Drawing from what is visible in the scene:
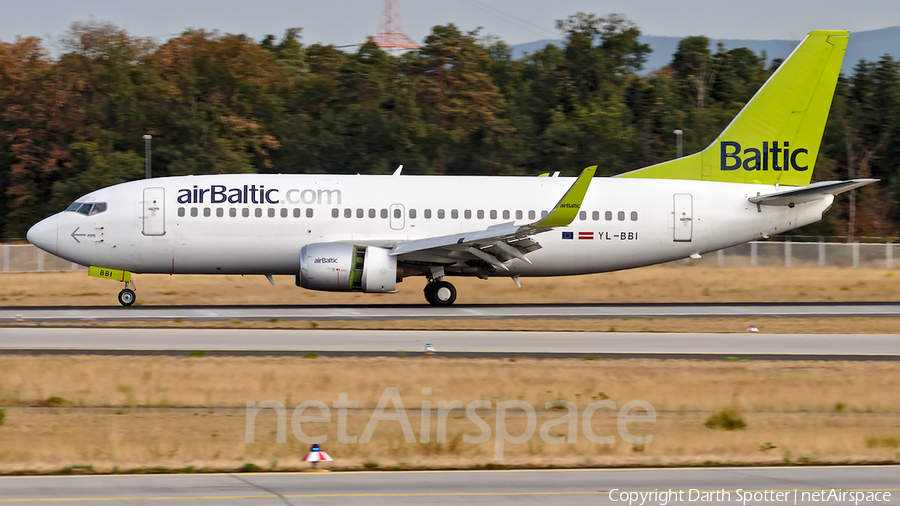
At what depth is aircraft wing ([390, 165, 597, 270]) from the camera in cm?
2546

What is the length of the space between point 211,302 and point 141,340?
10841 millimetres

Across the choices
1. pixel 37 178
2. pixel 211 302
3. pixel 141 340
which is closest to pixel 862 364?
pixel 141 340

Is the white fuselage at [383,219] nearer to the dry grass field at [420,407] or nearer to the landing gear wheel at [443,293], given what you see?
the landing gear wheel at [443,293]

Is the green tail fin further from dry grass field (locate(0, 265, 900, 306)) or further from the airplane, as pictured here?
dry grass field (locate(0, 265, 900, 306))

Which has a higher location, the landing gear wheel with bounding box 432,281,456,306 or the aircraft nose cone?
the aircraft nose cone

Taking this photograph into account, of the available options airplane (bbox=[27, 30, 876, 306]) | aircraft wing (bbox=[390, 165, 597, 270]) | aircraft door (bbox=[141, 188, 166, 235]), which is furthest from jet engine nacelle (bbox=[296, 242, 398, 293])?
aircraft door (bbox=[141, 188, 166, 235])

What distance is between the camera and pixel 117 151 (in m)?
58.1

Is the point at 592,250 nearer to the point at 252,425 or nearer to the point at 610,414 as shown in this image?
the point at 610,414

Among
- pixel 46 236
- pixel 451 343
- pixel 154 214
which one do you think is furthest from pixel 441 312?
pixel 46 236

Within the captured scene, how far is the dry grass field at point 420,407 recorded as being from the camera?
1177cm

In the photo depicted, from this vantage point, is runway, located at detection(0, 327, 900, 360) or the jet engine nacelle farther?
the jet engine nacelle
